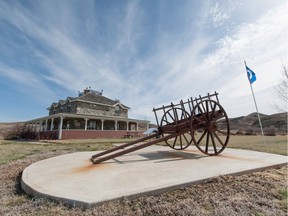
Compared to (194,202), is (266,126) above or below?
above

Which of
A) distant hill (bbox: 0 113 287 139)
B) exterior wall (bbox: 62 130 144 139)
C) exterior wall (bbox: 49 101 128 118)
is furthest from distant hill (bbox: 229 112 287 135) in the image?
exterior wall (bbox: 49 101 128 118)

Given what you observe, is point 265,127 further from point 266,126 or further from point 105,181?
point 105,181

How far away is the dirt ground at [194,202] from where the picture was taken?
212 cm

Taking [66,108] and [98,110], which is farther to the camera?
[98,110]

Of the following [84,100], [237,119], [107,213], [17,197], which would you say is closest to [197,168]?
[107,213]

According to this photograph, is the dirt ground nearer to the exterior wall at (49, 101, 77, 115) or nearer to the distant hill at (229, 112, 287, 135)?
the exterior wall at (49, 101, 77, 115)

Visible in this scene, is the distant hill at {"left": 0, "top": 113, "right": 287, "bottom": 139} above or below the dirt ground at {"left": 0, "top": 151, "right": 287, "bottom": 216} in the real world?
above

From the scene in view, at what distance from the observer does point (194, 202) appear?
2.36 meters

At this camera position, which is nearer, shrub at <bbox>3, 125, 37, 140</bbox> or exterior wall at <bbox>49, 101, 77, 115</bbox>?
shrub at <bbox>3, 125, 37, 140</bbox>

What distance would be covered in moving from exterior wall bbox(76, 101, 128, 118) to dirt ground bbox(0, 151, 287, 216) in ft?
71.6

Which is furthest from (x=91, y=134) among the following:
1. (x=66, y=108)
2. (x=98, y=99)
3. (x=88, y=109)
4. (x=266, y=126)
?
(x=266, y=126)

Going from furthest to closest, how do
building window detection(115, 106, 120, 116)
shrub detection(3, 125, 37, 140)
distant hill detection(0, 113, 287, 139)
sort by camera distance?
building window detection(115, 106, 120, 116) < distant hill detection(0, 113, 287, 139) < shrub detection(3, 125, 37, 140)

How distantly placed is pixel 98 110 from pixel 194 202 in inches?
984

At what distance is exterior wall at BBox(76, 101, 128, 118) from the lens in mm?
24045
